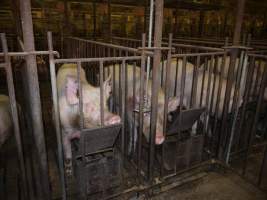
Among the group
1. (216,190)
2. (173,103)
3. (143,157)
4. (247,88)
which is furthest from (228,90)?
(143,157)

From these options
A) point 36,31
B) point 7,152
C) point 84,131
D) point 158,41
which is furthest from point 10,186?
point 36,31

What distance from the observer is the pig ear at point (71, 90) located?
260cm

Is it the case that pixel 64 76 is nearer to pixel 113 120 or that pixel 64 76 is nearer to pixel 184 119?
pixel 113 120

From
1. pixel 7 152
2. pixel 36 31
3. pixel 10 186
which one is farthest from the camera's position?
pixel 36 31

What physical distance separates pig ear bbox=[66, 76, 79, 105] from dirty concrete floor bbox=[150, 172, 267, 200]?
149cm

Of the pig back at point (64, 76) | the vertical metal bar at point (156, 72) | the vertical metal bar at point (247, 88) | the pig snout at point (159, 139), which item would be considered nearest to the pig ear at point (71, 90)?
the pig back at point (64, 76)

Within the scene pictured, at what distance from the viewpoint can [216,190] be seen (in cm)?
286

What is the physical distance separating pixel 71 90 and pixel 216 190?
213cm

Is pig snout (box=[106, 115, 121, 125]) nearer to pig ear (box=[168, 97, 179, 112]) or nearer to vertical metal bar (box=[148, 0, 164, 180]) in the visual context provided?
vertical metal bar (box=[148, 0, 164, 180])

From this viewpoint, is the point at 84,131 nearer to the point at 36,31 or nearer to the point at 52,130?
the point at 52,130

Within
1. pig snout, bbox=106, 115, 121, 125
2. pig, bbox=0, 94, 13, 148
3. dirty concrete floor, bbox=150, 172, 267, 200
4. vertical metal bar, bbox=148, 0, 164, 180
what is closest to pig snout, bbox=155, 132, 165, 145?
vertical metal bar, bbox=148, 0, 164, 180

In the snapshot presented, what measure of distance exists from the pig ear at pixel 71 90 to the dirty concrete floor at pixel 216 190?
1492 mm

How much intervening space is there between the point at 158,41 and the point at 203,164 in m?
1.79

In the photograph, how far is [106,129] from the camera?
2.15 meters
